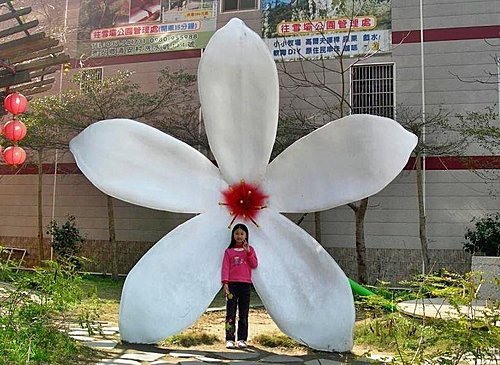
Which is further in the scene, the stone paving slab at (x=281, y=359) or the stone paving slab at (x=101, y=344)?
the stone paving slab at (x=101, y=344)

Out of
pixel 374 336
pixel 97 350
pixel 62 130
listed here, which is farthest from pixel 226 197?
pixel 62 130

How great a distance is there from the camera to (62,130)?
11312 millimetres

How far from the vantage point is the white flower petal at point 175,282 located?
3.78 metres

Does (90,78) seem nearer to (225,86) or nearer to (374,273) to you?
(374,273)

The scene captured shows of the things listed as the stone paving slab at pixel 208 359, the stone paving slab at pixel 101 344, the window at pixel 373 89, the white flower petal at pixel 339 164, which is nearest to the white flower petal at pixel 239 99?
the white flower petal at pixel 339 164

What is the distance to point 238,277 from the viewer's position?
14.0ft

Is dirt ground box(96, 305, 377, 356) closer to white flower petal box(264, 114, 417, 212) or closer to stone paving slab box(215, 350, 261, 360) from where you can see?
stone paving slab box(215, 350, 261, 360)

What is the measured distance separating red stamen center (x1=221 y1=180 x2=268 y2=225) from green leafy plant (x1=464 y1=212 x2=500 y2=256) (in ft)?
21.8

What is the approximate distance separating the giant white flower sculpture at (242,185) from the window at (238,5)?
8659 mm

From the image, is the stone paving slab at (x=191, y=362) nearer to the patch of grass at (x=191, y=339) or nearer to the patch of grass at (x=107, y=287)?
the patch of grass at (x=191, y=339)

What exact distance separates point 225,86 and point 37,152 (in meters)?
10.3

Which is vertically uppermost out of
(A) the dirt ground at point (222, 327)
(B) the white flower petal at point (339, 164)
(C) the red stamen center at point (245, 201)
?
(B) the white flower petal at point (339, 164)

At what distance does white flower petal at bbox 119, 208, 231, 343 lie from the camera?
3.78 meters

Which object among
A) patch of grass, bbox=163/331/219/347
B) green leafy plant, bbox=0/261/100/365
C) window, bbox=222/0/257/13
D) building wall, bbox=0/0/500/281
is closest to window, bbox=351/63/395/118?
building wall, bbox=0/0/500/281
